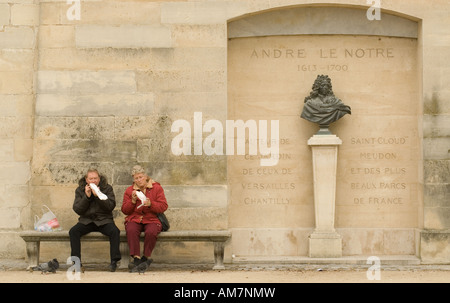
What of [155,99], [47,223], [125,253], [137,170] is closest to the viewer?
[137,170]

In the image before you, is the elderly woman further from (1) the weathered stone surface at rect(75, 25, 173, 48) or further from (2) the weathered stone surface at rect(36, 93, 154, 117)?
(1) the weathered stone surface at rect(75, 25, 173, 48)

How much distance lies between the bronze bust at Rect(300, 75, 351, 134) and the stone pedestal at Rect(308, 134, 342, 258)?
9.1 inches

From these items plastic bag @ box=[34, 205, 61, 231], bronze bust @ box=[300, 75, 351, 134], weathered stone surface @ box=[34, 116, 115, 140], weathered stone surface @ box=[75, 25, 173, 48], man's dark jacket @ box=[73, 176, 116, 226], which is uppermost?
weathered stone surface @ box=[75, 25, 173, 48]

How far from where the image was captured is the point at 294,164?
1361 centimetres

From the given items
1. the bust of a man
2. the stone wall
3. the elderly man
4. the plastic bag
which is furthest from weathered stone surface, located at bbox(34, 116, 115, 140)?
the bust of a man

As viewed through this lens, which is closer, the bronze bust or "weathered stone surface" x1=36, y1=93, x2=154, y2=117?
"weathered stone surface" x1=36, y1=93, x2=154, y2=117

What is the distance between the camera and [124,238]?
41.6ft

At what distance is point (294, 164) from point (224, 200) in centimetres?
133

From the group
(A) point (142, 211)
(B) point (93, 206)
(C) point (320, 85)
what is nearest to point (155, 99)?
(A) point (142, 211)

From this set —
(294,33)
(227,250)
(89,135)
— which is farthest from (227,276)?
(294,33)

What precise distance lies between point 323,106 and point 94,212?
3.87 meters

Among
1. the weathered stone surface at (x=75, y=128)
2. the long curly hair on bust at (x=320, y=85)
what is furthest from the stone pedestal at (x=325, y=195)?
the weathered stone surface at (x=75, y=128)

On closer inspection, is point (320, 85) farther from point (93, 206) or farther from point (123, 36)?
point (93, 206)

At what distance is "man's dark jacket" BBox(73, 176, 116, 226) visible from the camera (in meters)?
12.3
